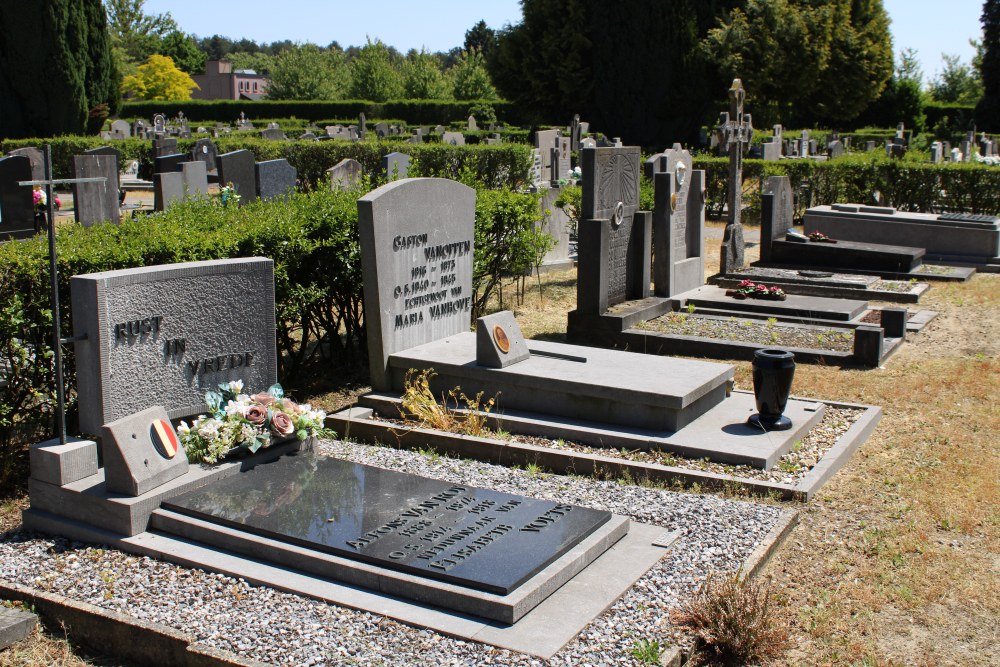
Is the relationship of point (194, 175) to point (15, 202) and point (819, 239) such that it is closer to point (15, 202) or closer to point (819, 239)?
point (15, 202)

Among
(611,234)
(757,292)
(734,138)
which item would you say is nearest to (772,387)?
(611,234)

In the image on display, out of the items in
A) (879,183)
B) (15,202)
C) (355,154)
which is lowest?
(15,202)

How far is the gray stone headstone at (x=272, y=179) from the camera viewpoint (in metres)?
14.8

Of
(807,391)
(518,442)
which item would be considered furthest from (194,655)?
(807,391)

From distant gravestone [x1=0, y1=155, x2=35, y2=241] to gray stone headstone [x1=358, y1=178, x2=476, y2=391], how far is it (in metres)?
8.19

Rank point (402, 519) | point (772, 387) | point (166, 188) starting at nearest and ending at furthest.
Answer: point (402, 519), point (772, 387), point (166, 188)

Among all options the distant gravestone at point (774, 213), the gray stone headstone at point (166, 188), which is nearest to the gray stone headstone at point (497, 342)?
the distant gravestone at point (774, 213)

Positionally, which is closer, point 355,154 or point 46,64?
point 355,154

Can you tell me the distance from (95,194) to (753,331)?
9211 millimetres

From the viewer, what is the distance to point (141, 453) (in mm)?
5305

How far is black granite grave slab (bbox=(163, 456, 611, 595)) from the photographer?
183 inches

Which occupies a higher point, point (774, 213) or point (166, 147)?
point (166, 147)

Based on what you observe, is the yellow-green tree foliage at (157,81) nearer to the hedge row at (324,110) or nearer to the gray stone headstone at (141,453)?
the hedge row at (324,110)

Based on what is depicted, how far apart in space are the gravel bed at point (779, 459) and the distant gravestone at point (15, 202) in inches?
383
